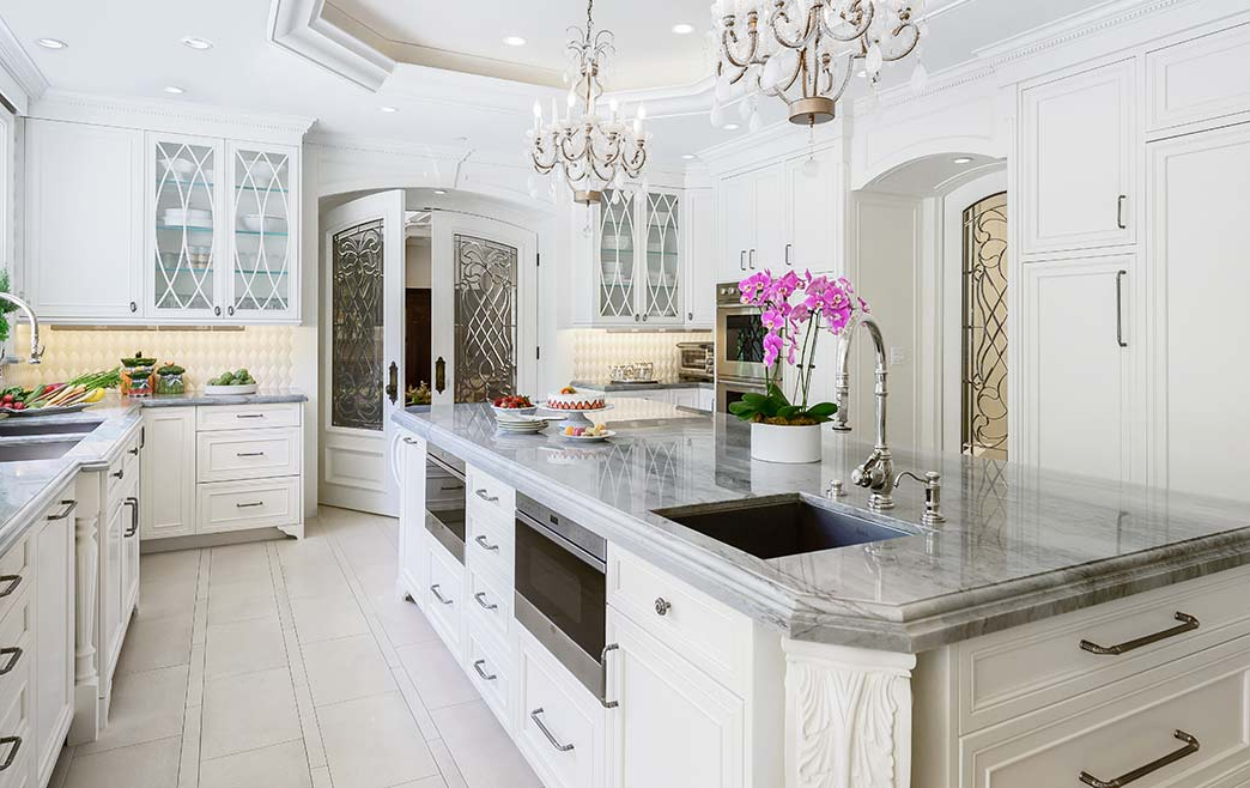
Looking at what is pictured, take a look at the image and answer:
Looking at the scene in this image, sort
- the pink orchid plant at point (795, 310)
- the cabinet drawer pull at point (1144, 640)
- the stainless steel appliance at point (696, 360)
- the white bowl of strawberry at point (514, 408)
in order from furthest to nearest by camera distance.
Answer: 1. the stainless steel appliance at point (696, 360)
2. the white bowl of strawberry at point (514, 408)
3. the pink orchid plant at point (795, 310)
4. the cabinet drawer pull at point (1144, 640)

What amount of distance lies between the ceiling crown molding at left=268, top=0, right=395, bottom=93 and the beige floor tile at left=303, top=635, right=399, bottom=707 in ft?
9.23

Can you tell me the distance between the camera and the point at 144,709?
2746mm

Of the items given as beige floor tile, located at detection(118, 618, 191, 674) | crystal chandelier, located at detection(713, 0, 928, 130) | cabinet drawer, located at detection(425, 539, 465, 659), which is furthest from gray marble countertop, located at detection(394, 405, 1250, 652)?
beige floor tile, located at detection(118, 618, 191, 674)

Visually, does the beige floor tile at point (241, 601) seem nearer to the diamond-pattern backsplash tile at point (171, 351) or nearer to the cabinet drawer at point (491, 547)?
the cabinet drawer at point (491, 547)

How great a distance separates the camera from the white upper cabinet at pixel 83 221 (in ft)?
14.8

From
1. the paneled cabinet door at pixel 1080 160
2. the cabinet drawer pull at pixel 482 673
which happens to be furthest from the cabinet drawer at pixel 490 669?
the paneled cabinet door at pixel 1080 160

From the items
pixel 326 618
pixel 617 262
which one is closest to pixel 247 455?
pixel 326 618

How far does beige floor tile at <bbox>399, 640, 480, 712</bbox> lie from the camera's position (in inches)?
113

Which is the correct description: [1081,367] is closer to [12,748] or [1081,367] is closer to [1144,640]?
[1144,640]

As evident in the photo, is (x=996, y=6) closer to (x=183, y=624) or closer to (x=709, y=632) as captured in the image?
(x=709, y=632)

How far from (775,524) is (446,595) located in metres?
1.68

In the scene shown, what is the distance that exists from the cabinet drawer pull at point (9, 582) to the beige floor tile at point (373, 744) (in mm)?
1038

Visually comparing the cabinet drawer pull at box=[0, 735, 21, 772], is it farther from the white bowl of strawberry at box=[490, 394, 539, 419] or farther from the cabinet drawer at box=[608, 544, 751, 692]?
the white bowl of strawberry at box=[490, 394, 539, 419]

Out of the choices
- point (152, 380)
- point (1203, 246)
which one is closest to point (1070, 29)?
point (1203, 246)
